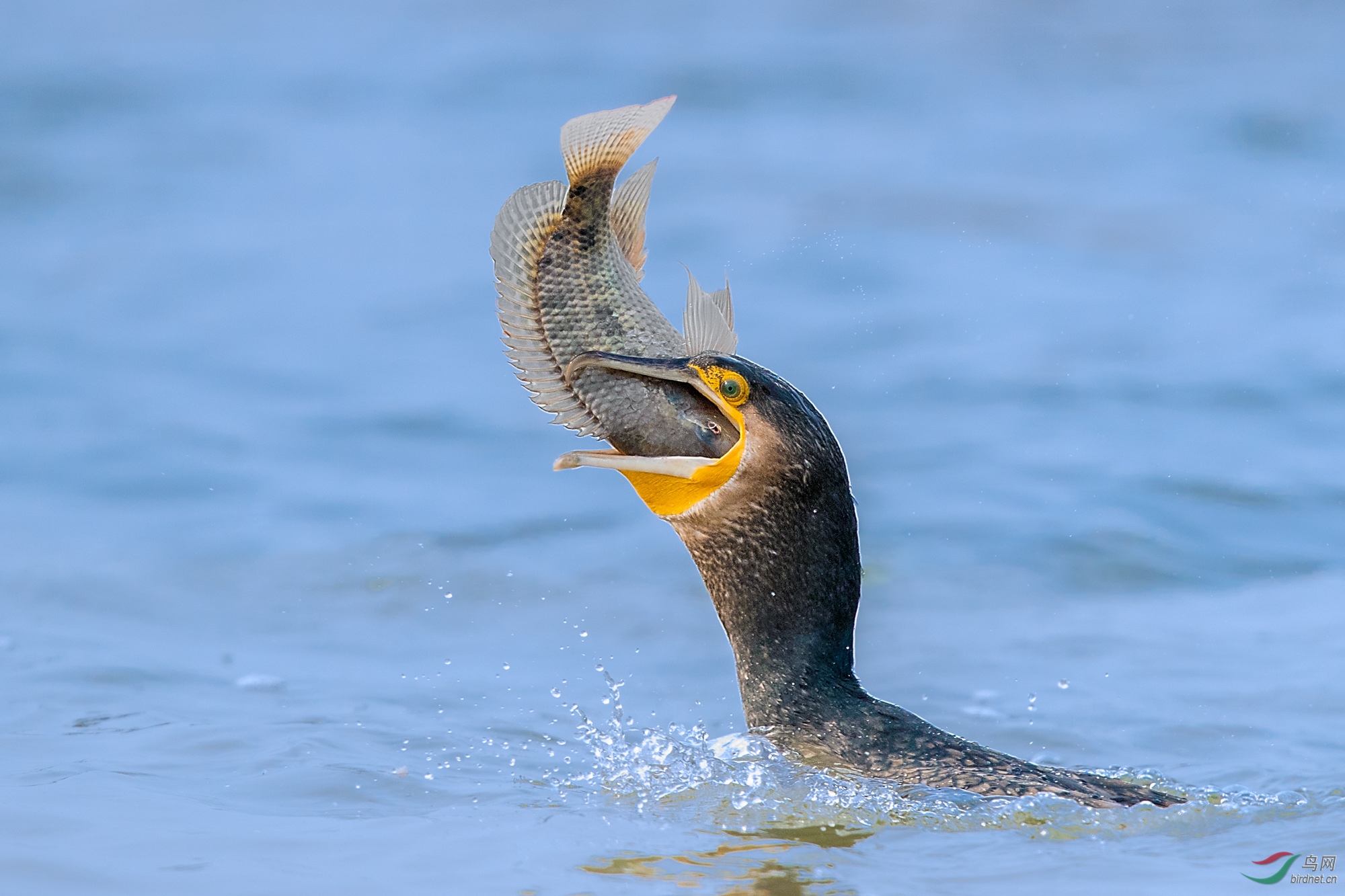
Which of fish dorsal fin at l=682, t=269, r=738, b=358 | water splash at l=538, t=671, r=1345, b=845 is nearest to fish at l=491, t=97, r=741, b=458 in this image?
fish dorsal fin at l=682, t=269, r=738, b=358

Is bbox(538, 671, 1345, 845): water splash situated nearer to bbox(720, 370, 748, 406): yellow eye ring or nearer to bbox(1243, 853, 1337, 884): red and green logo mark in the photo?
bbox(1243, 853, 1337, 884): red and green logo mark

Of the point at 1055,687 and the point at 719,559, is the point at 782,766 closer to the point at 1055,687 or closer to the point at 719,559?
the point at 719,559

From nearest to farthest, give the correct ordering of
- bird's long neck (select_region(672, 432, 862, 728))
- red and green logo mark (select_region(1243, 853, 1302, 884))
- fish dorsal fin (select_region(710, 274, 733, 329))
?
1. red and green logo mark (select_region(1243, 853, 1302, 884))
2. bird's long neck (select_region(672, 432, 862, 728))
3. fish dorsal fin (select_region(710, 274, 733, 329))


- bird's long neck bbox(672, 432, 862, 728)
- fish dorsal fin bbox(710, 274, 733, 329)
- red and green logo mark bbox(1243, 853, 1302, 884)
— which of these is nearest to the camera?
red and green logo mark bbox(1243, 853, 1302, 884)

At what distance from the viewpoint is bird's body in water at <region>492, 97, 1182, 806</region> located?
4078mm

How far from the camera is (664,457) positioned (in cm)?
416

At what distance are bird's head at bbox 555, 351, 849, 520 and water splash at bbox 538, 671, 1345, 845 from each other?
2.40 feet

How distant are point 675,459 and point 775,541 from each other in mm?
335

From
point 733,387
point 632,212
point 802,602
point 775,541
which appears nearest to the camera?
point 733,387

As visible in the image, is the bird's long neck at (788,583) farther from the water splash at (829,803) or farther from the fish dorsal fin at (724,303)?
the fish dorsal fin at (724,303)

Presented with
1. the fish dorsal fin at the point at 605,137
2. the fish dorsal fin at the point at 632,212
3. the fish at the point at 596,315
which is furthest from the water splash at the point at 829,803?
the fish dorsal fin at the point at 605,137

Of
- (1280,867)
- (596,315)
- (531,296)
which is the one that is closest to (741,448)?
(596,315)

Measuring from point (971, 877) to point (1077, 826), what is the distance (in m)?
0.35

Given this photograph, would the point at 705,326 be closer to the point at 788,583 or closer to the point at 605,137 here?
the point at 605,137
